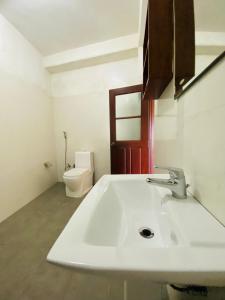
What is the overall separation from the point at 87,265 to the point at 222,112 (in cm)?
58

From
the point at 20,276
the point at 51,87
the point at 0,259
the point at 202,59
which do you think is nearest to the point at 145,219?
the point at 202,59

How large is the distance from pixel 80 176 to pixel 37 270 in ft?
4.10

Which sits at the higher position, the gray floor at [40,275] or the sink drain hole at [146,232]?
the sink drain hole at [146,232]

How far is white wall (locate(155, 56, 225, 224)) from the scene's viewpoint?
49cm

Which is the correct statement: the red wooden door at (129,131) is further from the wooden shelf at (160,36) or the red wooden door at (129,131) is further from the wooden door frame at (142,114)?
the wooden shelf at (160,36)

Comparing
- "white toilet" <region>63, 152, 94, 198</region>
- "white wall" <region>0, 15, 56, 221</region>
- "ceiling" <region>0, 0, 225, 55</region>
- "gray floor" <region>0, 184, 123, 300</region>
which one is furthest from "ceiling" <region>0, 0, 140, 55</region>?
"gray floor" <region>0, 184, 123, 300</region>

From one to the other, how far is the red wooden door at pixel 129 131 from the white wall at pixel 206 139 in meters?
1.41

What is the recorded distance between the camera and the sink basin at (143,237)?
12.5 inches

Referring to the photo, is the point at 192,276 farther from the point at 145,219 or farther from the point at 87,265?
the point at 145,219

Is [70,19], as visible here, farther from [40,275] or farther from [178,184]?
[40,275]

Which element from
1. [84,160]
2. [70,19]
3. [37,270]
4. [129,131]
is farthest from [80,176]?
[70,19]

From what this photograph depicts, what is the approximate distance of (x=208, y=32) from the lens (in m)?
0.57

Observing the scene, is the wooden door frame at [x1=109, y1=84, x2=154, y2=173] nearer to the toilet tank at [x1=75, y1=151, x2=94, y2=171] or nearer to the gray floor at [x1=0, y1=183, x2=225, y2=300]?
the toilet tank at [x1=75, y1=151, x2=94, y2=171]

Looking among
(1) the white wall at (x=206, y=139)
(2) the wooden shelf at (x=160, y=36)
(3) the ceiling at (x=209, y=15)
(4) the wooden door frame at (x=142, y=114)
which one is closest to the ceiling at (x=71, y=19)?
(4) the wooden door frame at (x=142, y=114)
